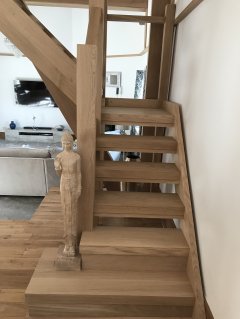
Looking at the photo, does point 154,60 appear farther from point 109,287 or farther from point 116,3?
point 109,287

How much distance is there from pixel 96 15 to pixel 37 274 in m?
1.84

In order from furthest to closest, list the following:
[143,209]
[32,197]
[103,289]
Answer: [32,197], [143,209], [103,289]

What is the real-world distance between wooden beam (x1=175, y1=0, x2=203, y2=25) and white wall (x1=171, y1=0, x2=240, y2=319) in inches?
2.4

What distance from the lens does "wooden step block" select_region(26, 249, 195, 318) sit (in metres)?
1.50

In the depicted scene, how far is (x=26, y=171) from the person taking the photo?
3.98 meters

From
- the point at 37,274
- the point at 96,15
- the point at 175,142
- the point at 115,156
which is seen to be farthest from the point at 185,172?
the point at 115,156

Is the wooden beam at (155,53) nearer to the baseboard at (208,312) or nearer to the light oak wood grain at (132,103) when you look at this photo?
the light oak wood grain at (132,103)

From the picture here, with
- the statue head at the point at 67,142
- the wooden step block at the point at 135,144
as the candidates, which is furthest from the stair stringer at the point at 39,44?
the statue head at the point at 67,142

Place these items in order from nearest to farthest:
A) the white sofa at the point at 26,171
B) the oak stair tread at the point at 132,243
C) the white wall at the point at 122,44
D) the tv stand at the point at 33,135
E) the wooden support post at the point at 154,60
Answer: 1. the oak stair tread at the point at 132,243
2. the wooden support post at the point at 154,60
3. the white sofa at the point at 26,171
4. the white wall at the point at 122,44
5. the tv stand at the point at 33,135

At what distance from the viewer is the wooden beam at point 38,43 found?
2.03 meters

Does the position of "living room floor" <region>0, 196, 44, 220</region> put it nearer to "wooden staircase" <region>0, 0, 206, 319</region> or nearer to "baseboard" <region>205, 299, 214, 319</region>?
"wooden staircase" <region>0, 0, 206, 319</region>

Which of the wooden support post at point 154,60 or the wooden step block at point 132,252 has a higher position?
the wooden support post at point 154,60

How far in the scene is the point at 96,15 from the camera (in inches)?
75.2

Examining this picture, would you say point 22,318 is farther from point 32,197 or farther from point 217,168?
point 32,197
